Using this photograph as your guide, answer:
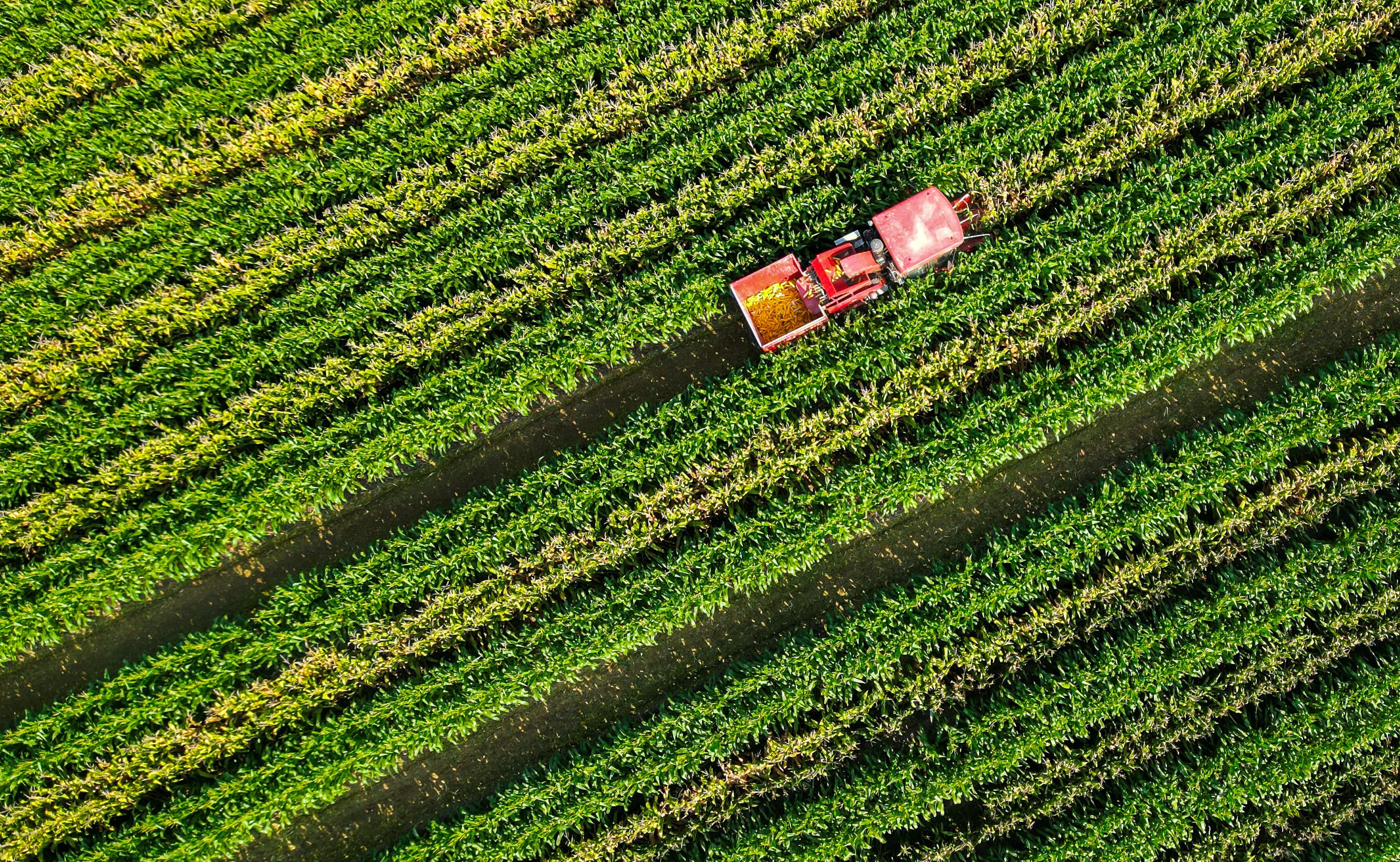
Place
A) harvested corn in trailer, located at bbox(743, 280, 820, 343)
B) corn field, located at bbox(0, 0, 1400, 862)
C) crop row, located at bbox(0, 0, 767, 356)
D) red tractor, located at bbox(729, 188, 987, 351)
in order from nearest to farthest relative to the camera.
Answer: red tractor, located at bbox(729, 188, 987, 351) < corn field, located at bbox(0, 0, 1400, 862) < harvested corn in trailer, located at bbox(743, 280, 820, 343) < crop row, located at bbox(0, 0, 767, 356)

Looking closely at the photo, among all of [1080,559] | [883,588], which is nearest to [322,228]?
[883,588]

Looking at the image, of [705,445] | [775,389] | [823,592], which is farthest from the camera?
[823,592]

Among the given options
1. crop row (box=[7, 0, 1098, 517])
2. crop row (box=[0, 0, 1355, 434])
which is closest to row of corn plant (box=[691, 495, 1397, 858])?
crop row (box=[0, 0, 1355, 434])

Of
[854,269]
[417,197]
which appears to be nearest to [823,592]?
[854,269]

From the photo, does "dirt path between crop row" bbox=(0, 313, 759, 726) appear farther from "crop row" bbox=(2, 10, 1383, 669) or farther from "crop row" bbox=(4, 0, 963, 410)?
"crop row" bbox=(4, 0, 963, 410)

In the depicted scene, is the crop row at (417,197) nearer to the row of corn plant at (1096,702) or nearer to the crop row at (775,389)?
the crop row at (775,389)

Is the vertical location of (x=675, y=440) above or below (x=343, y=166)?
below

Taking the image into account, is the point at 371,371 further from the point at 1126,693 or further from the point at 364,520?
the point at 1126,693
